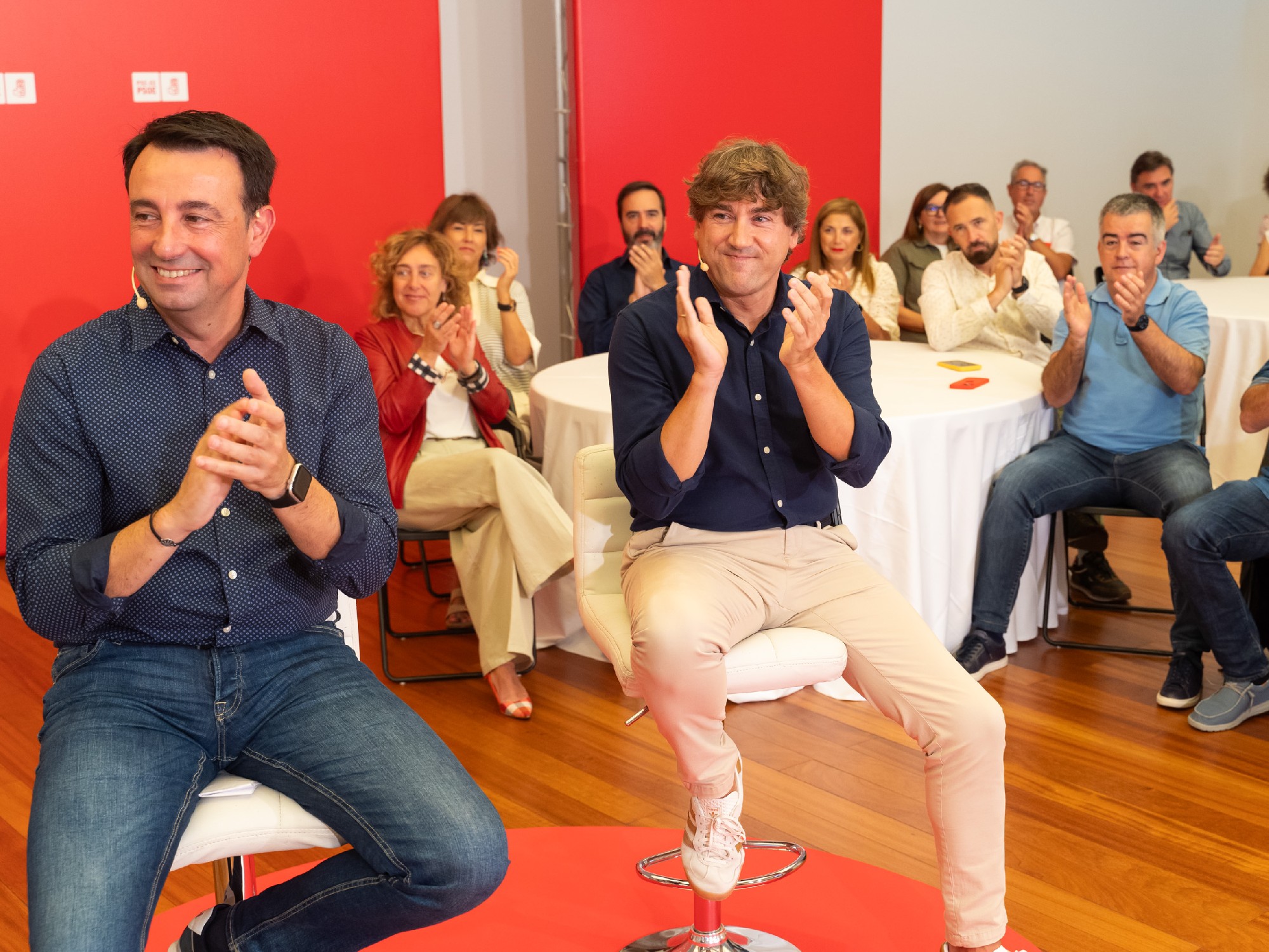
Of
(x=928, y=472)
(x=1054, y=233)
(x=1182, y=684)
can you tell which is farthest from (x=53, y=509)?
(x=1054, y=233)

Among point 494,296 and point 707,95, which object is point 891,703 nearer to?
point 494,296

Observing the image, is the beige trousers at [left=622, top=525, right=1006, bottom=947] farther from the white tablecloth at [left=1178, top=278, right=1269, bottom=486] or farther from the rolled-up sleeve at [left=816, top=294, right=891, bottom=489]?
the white tablecloth at [left=1178, top=278, right=1269, bottom=486]

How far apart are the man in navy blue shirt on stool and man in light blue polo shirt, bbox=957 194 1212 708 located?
1.35 m

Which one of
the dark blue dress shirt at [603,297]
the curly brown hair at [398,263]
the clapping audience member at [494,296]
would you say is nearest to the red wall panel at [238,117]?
the clapping audience member at [494,296]

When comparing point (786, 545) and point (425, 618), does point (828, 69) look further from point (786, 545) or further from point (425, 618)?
point (786, 545)

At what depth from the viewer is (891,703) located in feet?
6.57

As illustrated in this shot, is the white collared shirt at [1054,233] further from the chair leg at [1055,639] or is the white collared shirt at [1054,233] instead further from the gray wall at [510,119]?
the chair leg at [1055,639]

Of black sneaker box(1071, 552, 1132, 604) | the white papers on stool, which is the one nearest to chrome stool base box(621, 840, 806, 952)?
the white papers on stool

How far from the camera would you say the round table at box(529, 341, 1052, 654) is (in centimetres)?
333

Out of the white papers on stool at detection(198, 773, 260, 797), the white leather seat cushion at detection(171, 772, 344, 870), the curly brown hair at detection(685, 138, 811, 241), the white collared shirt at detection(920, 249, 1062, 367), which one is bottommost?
the white leather seat cushion at detection(171, 772, 344, 870)

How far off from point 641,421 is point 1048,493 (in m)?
1.76

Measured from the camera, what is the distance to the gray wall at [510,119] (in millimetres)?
5598

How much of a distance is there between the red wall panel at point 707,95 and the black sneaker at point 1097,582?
101 inches

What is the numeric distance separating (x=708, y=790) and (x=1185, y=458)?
215cm
